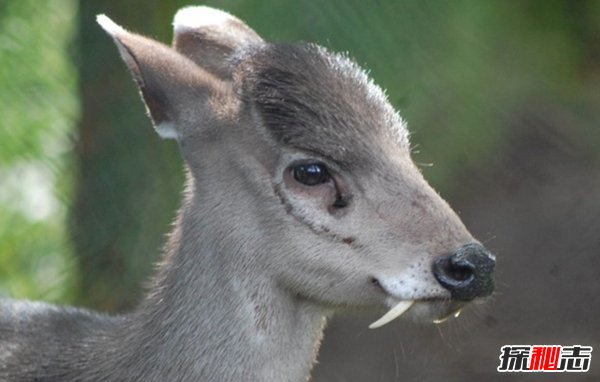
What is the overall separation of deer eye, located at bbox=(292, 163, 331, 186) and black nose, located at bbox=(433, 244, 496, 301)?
380 millimetres

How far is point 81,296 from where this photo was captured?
251 inches

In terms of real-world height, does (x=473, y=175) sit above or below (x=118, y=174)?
above

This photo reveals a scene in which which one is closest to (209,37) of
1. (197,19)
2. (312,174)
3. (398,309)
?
(197,19)

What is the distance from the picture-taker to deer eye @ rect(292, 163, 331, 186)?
403 centimetres

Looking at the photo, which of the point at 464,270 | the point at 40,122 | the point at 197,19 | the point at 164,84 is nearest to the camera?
the point at 464,270

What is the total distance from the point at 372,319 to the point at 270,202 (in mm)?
2192

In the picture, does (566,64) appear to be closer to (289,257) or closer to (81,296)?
(81,296)

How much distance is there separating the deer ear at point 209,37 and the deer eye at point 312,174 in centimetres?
59

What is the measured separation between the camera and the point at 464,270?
3.84m

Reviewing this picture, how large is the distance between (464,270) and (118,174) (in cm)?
270

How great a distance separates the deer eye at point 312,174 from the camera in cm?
403

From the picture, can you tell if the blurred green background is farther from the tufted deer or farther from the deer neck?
the deer neck

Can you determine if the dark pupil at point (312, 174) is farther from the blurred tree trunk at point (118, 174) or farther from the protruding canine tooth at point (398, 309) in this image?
the blurred tree trunk at point (118, 174)

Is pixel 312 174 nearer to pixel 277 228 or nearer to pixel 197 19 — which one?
pixel 277 228
